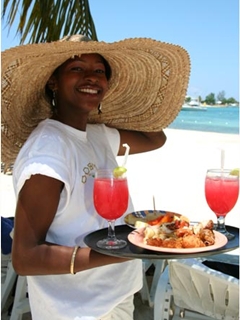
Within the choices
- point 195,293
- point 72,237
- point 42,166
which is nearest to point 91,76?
point 42,166

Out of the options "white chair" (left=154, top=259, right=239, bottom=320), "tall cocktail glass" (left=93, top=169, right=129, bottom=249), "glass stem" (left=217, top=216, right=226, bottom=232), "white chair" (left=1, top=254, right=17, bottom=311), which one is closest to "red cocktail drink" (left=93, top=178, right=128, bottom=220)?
"tall cocktail glass" (left=93, top=169, right=129, bottom=249)

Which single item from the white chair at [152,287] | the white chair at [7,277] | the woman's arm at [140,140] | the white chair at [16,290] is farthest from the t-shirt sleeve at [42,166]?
the white chair at [152,287]

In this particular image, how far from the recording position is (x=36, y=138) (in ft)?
4.72

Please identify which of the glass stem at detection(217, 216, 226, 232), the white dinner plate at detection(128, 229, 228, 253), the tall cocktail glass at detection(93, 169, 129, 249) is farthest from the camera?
the glass stem at detection(217, 216, 226, 232)

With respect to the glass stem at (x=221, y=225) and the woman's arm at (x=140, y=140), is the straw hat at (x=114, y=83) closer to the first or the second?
the woman's arm at (x=140, y=140)

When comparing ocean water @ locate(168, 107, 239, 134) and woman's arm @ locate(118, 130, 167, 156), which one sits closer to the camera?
woman's arm @ locate(118, 130, 167, 156)

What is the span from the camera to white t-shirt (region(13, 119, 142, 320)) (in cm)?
142

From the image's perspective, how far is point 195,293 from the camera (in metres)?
2.21

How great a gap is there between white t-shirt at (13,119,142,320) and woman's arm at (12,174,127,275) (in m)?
0.08

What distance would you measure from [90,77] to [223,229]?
721mm

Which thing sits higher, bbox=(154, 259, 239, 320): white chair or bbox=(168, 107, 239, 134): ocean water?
bbox=(168, 107, 239, 134): ocean water

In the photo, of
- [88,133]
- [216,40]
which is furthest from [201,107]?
[88,133]

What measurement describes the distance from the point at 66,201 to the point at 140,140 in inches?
34.5

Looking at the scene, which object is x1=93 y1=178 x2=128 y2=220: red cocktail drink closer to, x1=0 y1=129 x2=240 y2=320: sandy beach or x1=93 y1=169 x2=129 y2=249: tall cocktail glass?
x1=93 y1=169 x2=129 y2=249: tall cocktail glass
